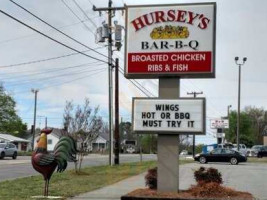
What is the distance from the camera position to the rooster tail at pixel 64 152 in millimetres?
15258

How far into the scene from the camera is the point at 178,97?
14461 mm

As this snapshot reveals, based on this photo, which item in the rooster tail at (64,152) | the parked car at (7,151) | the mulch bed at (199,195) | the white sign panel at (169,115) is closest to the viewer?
the mulch bed at (199,195)

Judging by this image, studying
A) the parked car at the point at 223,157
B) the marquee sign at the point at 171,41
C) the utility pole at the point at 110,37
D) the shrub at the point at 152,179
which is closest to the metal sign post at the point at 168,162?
the shrub at the point at 152,179

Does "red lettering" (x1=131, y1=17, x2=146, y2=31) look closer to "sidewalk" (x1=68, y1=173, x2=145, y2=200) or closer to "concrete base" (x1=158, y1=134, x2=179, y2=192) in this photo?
"concrete base" (x1=158, y1=134, x2=179, y2=192)

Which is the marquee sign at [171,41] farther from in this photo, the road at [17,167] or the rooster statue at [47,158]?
the road at [17,167]

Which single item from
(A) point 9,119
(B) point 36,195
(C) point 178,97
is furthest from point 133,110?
(A) point 9,119

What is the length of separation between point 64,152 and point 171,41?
457 cm

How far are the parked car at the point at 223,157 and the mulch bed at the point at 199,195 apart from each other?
29615 millimetres

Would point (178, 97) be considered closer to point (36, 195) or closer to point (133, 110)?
point (133, 110)

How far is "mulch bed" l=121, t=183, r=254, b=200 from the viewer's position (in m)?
13.4

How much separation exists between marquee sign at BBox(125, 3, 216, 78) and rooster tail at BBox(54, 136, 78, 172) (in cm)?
293

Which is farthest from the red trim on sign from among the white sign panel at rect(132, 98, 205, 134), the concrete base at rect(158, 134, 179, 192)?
the concrete base at rect(158, 134, 179, 192)

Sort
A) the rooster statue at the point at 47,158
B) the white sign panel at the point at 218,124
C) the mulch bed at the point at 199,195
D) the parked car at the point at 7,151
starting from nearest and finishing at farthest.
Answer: the mulch bed at the point at 199,195, the rooster statue at the point at 47,158, the parked car at the point at 7,151, the white sign panel at the point at 218,124

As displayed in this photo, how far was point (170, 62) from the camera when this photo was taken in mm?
14391
